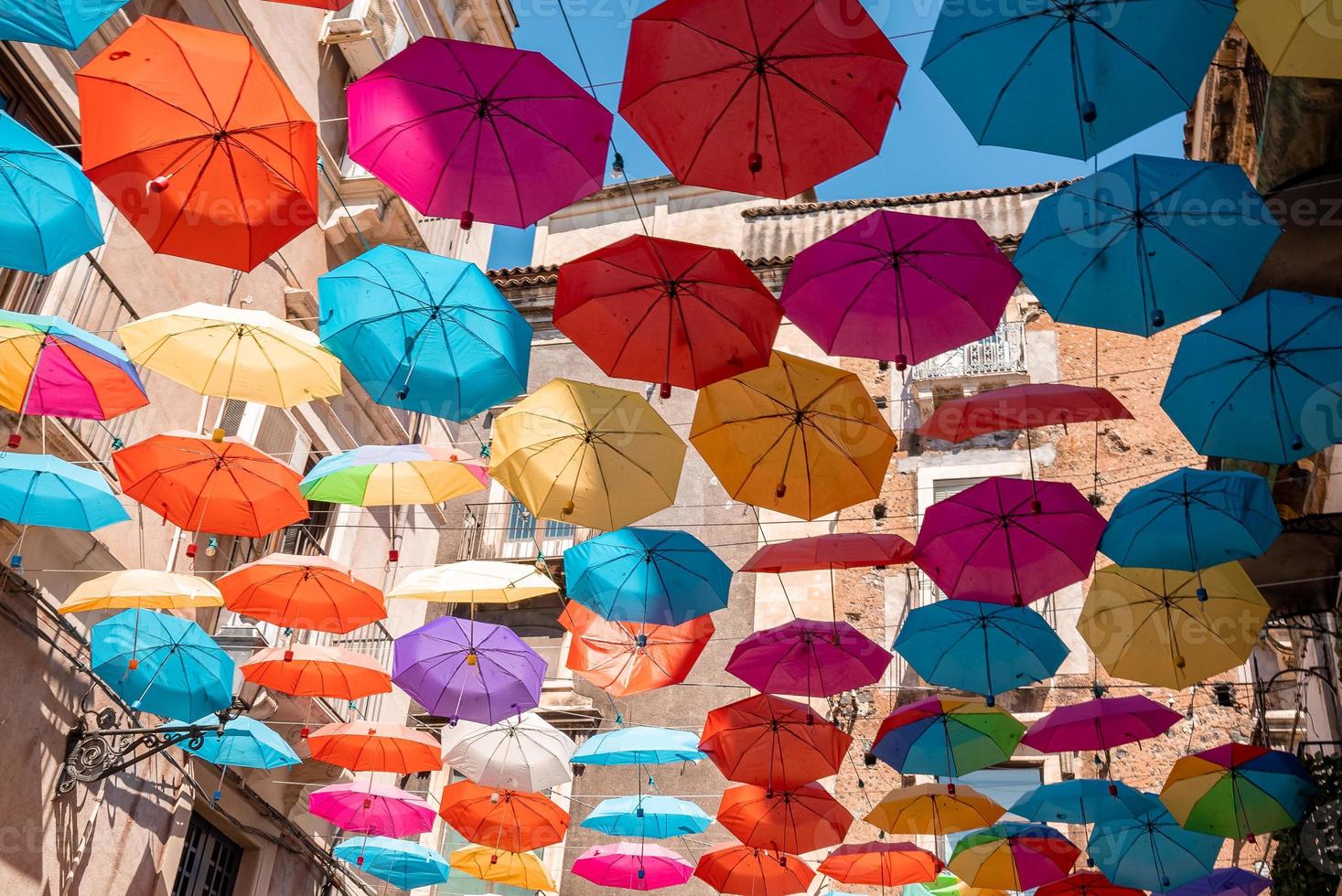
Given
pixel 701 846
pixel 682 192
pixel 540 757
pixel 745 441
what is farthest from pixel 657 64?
pixel 682 192

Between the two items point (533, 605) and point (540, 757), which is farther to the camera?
point (533, 605)

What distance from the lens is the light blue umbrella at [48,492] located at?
8.86 m

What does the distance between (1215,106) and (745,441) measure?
7.43m

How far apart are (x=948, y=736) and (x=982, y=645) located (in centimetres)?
114

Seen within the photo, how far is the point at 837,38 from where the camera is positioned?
6.98 m

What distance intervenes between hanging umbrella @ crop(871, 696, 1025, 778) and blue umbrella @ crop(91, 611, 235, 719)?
6591 millimetres

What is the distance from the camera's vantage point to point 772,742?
12.3 meters

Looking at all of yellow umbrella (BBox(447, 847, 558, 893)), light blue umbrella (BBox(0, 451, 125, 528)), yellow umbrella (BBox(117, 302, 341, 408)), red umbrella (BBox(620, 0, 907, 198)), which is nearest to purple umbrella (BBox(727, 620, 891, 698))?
yellow umbrella (BBox(447, 847, 558, 893))

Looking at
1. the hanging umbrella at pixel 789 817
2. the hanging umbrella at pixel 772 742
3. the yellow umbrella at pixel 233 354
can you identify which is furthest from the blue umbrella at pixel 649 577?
the yellow umbrella at pixel 233 354

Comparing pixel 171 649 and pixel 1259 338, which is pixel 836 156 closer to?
pixel 1259 338

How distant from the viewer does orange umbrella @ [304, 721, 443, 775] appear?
1202cm

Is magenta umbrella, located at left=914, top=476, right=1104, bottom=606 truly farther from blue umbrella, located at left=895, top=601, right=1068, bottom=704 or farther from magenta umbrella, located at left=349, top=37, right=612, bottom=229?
magenta umbrella, located at left=349, top=37, right=612, bottom=229

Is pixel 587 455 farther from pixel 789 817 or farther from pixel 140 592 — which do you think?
pixel 789 817

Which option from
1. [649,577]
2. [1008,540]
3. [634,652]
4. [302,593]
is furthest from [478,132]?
[634,652]
